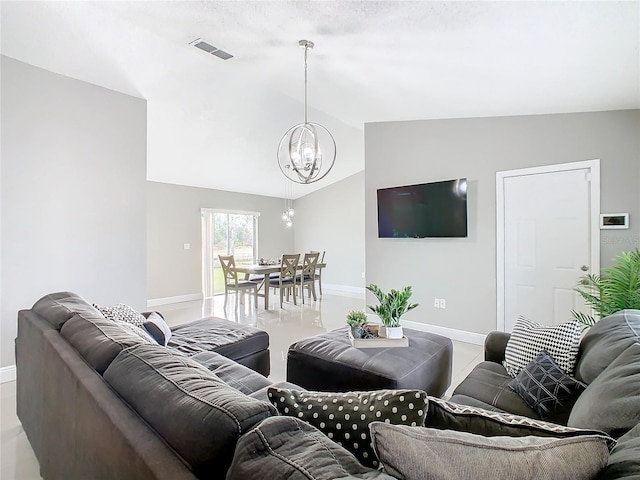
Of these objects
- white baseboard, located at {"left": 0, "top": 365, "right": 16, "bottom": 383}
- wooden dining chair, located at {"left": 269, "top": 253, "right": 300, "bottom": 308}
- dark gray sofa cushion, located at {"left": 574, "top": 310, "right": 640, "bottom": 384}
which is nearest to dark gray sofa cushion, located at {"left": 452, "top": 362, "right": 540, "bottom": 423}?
dark gray sofa cushion, located at {"left": 574, "top": 310, "right": 640, "bottom": 384}

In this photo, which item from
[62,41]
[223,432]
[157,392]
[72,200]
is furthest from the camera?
[72,200]

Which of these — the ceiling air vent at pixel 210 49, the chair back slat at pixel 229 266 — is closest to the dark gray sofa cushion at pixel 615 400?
the ceiling air vent at pixel 210 49

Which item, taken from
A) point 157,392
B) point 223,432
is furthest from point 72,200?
point 223,432

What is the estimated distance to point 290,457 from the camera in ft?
2.27

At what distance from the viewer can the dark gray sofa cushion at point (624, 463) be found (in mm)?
631

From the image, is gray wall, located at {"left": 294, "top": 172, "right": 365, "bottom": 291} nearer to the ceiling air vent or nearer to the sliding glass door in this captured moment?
the sliding glass door

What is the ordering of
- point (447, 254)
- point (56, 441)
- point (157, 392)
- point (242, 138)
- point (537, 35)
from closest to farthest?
point (157, 392), point (56, 441), point (537, 35), point (447, 254), point (242, 138)

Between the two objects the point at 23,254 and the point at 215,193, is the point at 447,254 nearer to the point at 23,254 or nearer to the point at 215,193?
the point at 23,254

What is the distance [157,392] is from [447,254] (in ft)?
12.8

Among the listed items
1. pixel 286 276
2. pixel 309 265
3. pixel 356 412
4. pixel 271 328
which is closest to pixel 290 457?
pixel 356 412

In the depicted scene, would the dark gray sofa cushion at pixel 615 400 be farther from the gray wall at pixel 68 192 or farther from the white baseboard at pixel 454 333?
the gray wall at pixel 68 192

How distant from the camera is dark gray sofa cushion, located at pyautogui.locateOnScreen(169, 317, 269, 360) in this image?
8.07 feet

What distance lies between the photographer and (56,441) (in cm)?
149

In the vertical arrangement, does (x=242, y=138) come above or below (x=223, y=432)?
above
